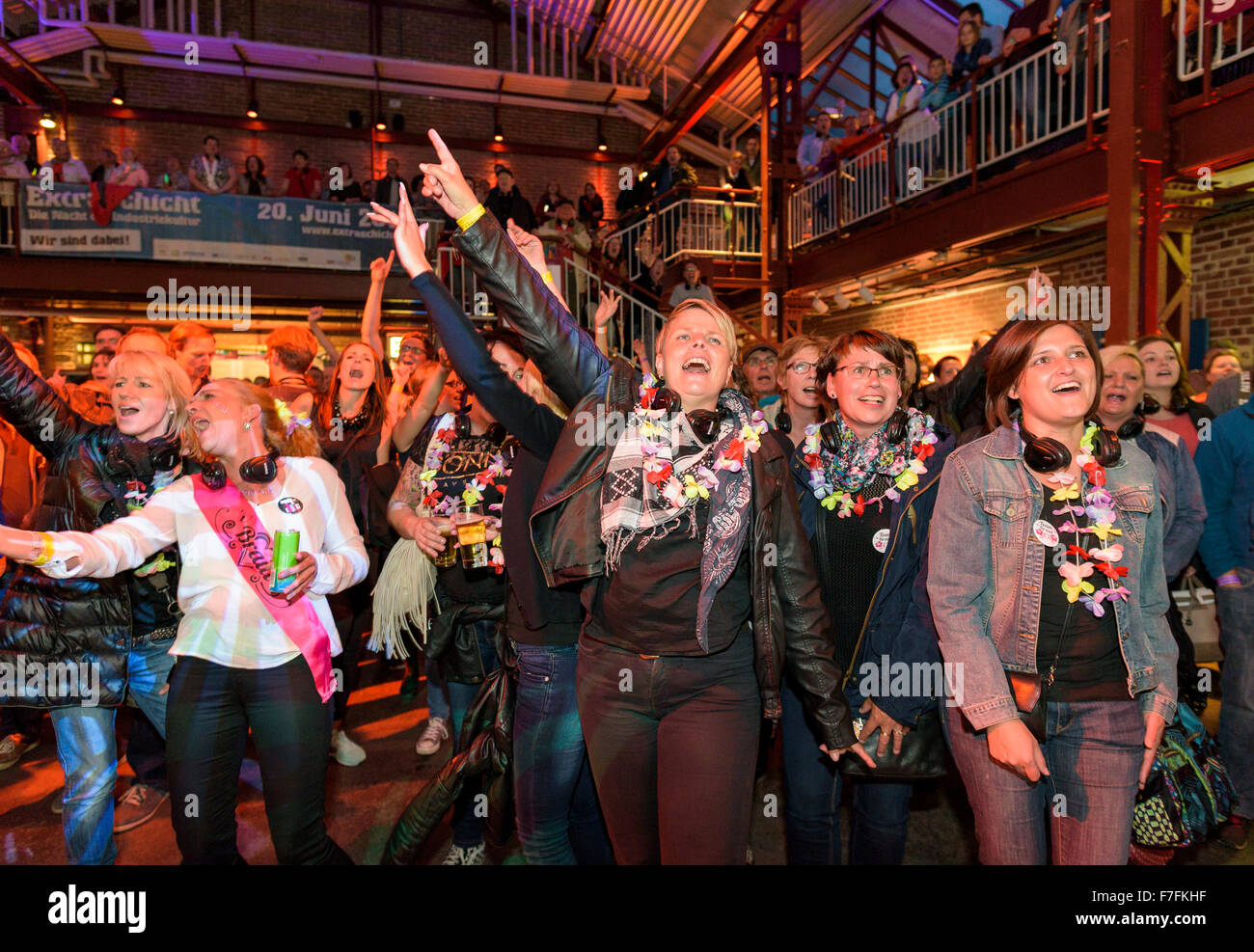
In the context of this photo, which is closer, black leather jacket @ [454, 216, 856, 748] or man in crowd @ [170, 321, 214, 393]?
black leather jacket @ [454, 216, 856, 748]

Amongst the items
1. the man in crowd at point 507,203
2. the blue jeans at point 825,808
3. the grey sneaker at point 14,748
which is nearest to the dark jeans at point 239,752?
the blue jeans at point 825,808

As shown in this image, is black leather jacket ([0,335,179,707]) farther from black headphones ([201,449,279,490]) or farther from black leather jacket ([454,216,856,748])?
black leather jacket ([454,216,856,748])

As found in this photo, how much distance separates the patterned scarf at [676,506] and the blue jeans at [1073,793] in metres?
0.84

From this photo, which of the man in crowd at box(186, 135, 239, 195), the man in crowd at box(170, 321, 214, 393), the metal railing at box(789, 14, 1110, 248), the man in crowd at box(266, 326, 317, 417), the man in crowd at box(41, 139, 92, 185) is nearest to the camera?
the man in crowd at box(170, 321, 214, 393)

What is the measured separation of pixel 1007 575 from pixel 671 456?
93 cm

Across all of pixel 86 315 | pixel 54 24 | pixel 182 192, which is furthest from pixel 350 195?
pixel 54 24

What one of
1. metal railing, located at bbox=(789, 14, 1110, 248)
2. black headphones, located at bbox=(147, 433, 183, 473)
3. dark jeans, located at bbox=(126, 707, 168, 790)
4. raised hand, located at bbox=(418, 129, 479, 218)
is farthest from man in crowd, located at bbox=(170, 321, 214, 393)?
metal railing, located at bbox=(789, 14, 1110, 248)

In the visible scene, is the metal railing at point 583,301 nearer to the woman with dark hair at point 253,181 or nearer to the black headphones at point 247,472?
the woman with dark hair at point 253,181

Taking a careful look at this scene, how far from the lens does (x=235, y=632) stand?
2.25 m

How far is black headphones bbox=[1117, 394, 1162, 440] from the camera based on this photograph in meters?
2.67

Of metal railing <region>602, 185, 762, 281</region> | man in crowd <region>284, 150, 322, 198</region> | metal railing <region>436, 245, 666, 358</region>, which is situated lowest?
metal railing <region>436, 245, 666, 358</region>

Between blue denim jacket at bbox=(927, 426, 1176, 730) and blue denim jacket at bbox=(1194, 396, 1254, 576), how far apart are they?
5.38 feet

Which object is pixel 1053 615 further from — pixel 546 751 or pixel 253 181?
pixel 253 181

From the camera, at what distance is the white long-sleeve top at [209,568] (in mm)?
2182
